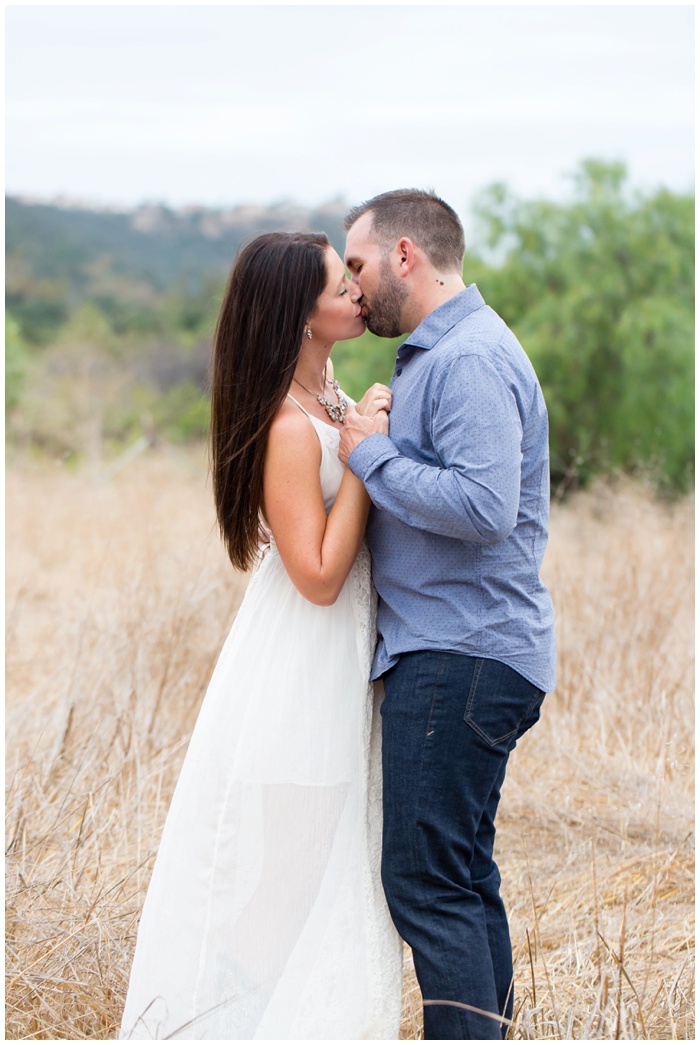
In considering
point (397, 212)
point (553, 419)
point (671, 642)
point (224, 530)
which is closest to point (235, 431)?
point (224, 530)

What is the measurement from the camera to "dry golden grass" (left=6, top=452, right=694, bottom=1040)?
2.56 meters

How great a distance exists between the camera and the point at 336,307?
237cm

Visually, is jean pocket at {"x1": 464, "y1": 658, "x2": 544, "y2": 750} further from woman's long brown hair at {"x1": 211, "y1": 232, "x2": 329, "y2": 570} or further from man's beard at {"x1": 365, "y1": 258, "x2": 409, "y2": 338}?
man's beard at {"x1": 365, "y1": 258, "x2": 409, "y2": 338}

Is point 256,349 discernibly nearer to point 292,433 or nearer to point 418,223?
point 292,433

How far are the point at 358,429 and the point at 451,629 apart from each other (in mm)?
466

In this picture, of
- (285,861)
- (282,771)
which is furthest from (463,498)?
(285,861)

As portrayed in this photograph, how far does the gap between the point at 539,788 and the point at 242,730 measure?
6.47 feet

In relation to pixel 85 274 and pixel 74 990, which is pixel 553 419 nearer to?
pixel 74 990

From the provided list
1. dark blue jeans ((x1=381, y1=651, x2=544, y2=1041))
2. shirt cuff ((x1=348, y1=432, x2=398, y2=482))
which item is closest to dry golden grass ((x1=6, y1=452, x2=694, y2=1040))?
dark blue jeans ((x1=381, y1=651, x2=544, y2=1041))

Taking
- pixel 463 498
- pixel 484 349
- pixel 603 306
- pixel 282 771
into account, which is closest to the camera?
pixel 463 498

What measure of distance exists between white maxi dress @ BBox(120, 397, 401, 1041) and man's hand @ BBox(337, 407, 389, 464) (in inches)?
4.2

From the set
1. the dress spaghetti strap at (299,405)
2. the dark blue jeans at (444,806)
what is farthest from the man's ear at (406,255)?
the dark blue jeans at (444,806)

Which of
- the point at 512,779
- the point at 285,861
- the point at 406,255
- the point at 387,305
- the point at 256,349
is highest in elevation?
the point at 406,255

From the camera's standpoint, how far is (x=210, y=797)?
2344 millimetres
